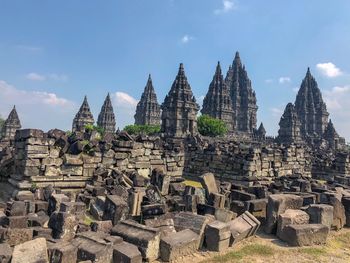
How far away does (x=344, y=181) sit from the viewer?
15945 mm

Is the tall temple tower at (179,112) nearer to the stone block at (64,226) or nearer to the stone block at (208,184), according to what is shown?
the stone block at (208,184)

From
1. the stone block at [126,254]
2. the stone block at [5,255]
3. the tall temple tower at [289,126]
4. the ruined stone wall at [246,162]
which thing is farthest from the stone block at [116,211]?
the tall temple tower at [289,126]

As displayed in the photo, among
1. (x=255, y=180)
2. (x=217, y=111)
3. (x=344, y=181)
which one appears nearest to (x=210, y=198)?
(x=255, y=180)

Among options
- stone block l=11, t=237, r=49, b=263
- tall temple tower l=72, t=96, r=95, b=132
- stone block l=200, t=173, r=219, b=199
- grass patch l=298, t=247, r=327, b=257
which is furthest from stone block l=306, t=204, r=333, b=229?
tall temple tower l=72, t=96, r=95, b=132

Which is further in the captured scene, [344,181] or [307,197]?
[344,181]

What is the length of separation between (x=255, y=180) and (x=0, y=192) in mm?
10435

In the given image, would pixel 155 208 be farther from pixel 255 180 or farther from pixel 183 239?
pixel 255 180

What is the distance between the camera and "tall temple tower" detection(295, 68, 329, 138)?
73.6 m

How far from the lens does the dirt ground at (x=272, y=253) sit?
5.18 m

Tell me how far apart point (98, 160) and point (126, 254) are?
607cm

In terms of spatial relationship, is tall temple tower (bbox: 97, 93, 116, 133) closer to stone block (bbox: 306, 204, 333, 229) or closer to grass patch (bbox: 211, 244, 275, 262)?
stone block (bbox: 306, 204, 333, 229)

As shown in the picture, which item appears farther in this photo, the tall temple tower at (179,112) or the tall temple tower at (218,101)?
the tall temple tower at (218,101)

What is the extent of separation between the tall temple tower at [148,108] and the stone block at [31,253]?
74535 millimetres

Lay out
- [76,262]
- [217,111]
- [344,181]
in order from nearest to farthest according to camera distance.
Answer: [76,262] → [344,181] → [217,111]
